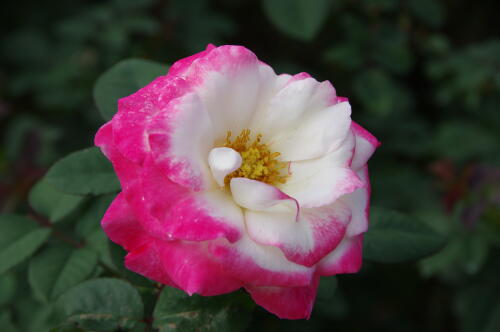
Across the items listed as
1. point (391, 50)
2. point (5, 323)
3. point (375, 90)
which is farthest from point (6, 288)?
point (391, 50)

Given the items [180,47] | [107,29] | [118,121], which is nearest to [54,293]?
[118,121]

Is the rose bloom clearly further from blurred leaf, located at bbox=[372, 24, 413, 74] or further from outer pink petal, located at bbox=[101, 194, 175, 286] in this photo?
blurred leaf, located at bbox=[372, 24, 413, 74]

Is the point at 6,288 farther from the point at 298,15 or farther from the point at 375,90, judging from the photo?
the point at 375,90

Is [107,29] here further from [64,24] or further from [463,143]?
[463,143]

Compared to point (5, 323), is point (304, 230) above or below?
above

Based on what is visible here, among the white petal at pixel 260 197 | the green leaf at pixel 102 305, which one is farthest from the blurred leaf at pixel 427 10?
the green leaf at pixel 102 305

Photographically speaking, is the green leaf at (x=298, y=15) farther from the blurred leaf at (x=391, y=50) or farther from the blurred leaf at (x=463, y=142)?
the blurred leaf at (x=463, y=142)
